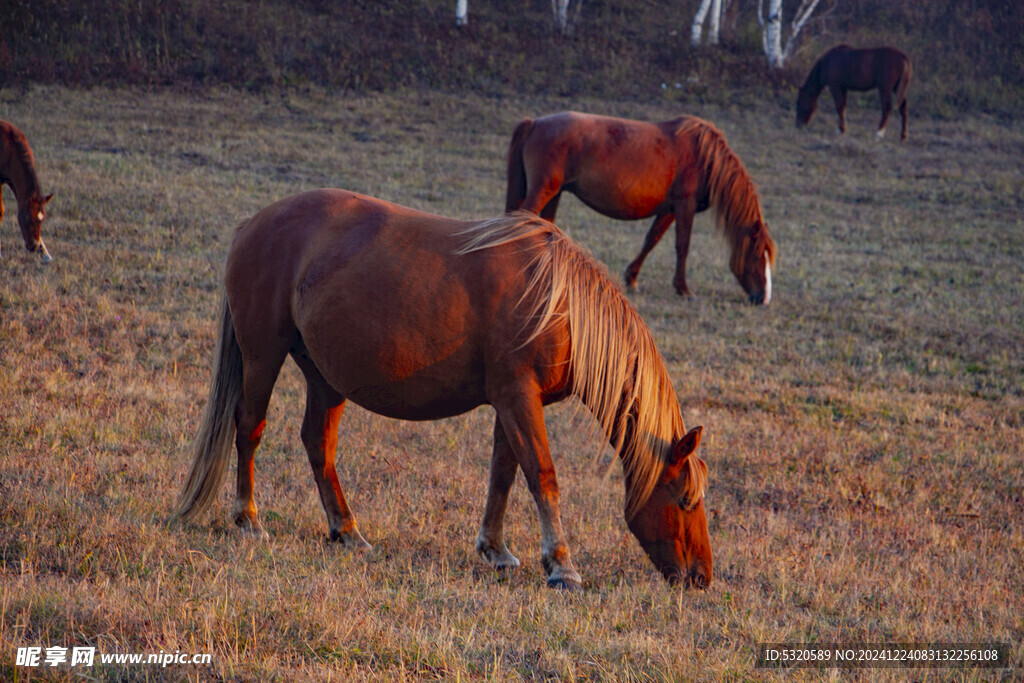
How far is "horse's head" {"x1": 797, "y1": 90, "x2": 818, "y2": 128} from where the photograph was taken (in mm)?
25188

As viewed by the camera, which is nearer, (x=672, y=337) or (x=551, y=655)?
(x=551, y=655)

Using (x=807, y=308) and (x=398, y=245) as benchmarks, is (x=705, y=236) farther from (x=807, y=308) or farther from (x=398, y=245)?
(x=398, y=245)

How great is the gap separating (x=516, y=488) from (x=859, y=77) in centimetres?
2278

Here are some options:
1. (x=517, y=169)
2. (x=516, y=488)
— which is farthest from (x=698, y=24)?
(x=516, y=488)

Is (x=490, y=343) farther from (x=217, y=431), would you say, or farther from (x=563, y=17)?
(x=563, y=17)

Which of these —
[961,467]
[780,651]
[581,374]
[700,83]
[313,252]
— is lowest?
[961,467]

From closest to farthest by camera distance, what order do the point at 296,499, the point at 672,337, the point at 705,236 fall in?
the point at 296,499 < the point at 672,337 < the point at 705,236

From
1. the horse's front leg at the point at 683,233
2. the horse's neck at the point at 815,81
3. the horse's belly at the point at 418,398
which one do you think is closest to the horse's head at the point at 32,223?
the horse's belly at the point at 418,398

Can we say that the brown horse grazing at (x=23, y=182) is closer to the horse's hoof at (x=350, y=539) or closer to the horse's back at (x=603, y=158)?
the horse's back at (x=603, y=158)

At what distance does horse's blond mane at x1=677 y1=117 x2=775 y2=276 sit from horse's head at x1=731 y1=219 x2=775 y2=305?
13 millimetres

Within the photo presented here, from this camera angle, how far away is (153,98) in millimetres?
22125

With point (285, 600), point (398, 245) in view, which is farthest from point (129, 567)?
point (398, 245)

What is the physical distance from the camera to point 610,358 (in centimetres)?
419

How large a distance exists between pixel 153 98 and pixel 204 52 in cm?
342
